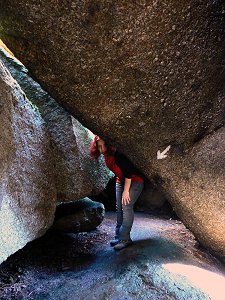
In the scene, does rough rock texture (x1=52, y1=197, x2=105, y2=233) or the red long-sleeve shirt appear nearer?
the red long-sleeve shirt

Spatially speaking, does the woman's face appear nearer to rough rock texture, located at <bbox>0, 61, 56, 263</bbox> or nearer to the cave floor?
rough rock texture, located at <bbox>0, 61, 56, 263</bbox>

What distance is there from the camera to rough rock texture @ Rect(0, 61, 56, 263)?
3080mm

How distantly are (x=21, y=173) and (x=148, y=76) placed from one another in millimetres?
1705

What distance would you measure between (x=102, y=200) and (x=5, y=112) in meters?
5.11

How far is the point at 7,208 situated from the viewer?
3.07m

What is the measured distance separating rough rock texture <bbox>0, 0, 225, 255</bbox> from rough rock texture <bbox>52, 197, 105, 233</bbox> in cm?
187

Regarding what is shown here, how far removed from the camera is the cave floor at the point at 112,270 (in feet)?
11.6

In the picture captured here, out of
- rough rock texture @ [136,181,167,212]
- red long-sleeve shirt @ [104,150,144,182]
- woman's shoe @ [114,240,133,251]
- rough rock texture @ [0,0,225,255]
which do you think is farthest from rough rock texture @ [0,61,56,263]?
rough rock texture @ [136,181,167,212]

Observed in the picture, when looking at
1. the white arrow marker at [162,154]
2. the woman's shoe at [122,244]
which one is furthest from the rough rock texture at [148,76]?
the woman's shoe at [122,244]

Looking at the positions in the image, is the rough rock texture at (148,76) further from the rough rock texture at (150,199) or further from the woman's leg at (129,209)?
the rough rock texture at (150,199)

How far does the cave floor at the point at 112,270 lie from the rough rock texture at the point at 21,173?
82cm

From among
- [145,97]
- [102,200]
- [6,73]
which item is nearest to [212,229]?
[145,97]

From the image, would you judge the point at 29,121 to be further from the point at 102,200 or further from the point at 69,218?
the point at 102,200

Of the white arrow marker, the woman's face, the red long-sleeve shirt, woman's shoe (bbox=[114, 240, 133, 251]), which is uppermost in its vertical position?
the woman's face
